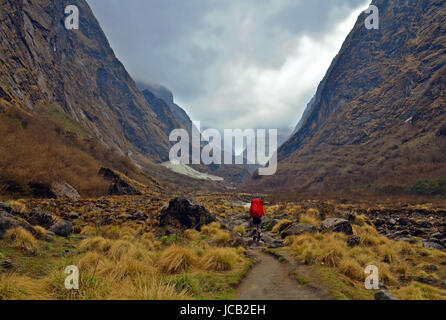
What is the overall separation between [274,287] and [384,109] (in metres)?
Answer: 132

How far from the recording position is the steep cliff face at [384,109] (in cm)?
7212

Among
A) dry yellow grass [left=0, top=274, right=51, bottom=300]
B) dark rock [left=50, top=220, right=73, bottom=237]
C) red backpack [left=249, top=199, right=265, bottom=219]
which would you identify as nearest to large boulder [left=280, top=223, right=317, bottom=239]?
red backpack [left=249, top=199, right=265, bottom=219]

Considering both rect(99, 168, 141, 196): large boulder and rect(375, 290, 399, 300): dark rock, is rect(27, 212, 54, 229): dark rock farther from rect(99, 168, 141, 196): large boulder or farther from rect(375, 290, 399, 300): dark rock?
rect(99, 168, 141, 196): large boulder

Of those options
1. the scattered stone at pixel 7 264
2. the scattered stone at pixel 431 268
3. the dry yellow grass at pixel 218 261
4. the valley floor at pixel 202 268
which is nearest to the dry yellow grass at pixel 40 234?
the valley floor at pixel 202 268

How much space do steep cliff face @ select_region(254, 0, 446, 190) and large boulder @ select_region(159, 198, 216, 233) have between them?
56394 millimetres

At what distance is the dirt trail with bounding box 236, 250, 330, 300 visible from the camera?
5.66 m

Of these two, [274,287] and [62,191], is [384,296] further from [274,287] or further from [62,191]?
[62,191]

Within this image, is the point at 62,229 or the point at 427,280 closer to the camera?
the point at 427,280

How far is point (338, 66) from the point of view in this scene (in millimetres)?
186750

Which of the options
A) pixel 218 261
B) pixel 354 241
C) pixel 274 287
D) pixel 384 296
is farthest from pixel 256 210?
pixel 384 296

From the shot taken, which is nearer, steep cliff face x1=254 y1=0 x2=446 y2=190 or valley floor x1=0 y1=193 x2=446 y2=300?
valley floor x1=0 y1=193 x2=446 y2=300

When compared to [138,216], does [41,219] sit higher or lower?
higher

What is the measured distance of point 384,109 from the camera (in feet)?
371

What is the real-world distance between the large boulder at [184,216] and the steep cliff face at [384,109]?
185 ft
